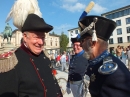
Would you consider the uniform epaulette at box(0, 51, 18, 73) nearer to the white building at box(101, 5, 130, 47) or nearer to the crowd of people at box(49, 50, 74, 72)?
the crowd of people at box(49, 50, 74, 72)

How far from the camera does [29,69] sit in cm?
203

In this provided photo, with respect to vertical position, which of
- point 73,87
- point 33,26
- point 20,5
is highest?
point 20,5

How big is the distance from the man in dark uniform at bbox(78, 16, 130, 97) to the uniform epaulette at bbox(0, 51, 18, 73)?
33.3 inches

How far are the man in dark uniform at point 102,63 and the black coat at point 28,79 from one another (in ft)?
2.04

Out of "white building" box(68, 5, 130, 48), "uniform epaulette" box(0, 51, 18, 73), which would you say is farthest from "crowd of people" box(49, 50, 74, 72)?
"white building" box(68, 5, 130, 48)

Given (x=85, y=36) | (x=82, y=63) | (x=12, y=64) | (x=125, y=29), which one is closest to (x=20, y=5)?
(x=12, y=64)

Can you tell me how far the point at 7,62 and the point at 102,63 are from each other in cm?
108

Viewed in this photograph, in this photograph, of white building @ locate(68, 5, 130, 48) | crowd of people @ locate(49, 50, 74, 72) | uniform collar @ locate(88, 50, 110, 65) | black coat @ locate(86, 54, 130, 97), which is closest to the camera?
black coat @ locate(86, 54, 130, 97)

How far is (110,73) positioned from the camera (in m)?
1.48

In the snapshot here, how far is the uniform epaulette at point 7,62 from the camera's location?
1.83m

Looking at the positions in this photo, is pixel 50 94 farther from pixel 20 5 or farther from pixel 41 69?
pixel 20 5

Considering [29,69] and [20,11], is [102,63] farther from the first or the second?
[20,11]

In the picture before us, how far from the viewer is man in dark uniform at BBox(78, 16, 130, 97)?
1453mm

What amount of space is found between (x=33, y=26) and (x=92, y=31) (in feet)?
2.49
